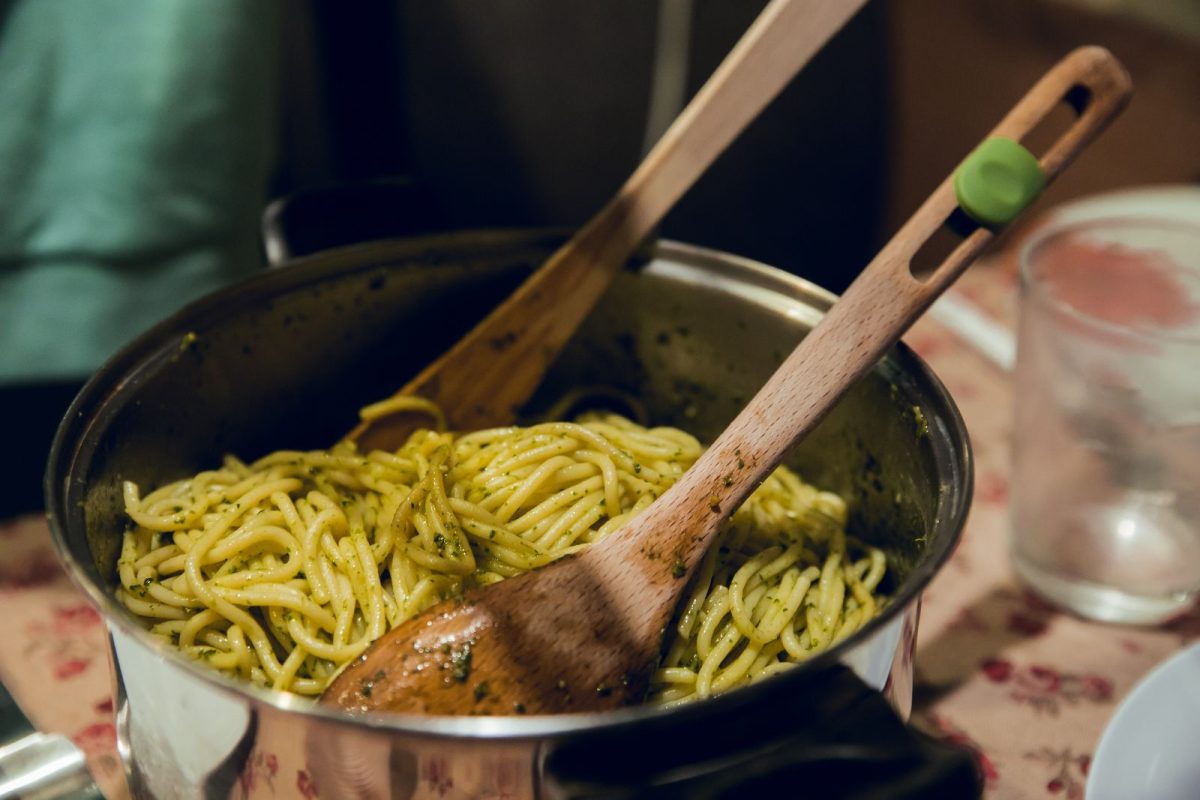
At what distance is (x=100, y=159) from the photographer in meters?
1.19

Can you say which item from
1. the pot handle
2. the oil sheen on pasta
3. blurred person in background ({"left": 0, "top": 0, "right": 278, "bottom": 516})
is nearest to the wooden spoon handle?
the oil sheen on pasta

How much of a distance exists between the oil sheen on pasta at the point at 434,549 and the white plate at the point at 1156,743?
194 millimetres

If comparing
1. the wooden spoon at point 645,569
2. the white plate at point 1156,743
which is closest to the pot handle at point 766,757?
the wooden spoon at point 645,569

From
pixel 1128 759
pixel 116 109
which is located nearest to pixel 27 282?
pixel 116 109

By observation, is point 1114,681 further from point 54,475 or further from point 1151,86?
point 1151,86

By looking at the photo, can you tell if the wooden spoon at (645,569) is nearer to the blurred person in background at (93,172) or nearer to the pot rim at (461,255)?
the pot rim at (461,255)

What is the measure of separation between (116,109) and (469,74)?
Answer: 727mm

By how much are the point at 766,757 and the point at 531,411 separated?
1.98 ft

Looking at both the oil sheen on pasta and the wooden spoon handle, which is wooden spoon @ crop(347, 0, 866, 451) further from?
the wooden spoon handle

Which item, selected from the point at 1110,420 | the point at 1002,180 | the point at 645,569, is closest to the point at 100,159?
the point at 645,569

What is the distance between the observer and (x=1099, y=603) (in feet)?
3.17

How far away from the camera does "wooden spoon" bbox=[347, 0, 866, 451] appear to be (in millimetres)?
819

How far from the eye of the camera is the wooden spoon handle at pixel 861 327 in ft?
2.26

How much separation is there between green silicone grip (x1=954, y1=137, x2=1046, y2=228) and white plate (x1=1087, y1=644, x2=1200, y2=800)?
0.38 meters
